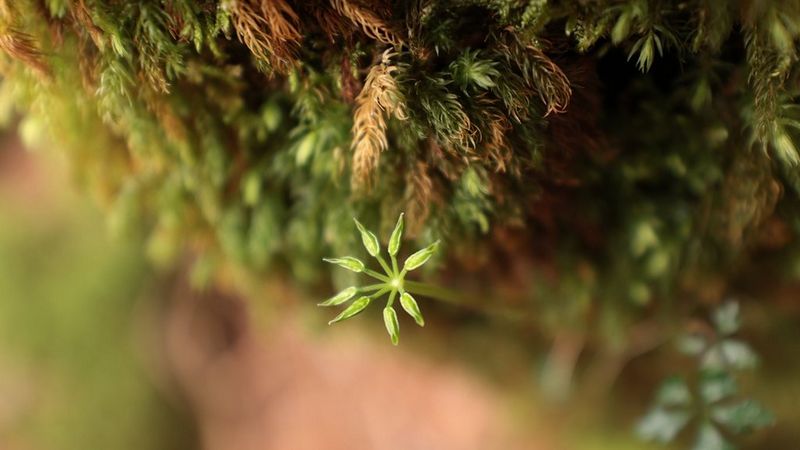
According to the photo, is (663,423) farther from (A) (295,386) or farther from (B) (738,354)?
(A) (295,386)

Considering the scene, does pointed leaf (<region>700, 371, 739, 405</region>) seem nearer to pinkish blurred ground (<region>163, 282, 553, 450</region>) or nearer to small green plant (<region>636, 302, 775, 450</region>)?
small green plant (<region>636, 302, 775, 450</region>)

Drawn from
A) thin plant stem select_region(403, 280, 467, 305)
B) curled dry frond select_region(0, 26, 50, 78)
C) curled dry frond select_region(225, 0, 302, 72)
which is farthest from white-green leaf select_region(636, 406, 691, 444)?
curled dry frond select_region(0, 26, 50, 78)

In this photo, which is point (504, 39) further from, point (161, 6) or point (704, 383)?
point (704, 383)

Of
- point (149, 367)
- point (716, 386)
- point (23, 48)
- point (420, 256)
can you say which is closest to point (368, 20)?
point (420, 256)

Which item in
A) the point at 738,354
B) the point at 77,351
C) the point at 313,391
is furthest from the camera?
the point at 77,351

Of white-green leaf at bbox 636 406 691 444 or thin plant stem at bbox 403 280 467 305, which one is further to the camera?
white-green leaf at bbox 636 406 691 444

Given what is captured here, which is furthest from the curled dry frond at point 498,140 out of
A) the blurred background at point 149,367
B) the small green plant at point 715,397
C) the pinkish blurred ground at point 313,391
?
the blurred background at point 149,367
